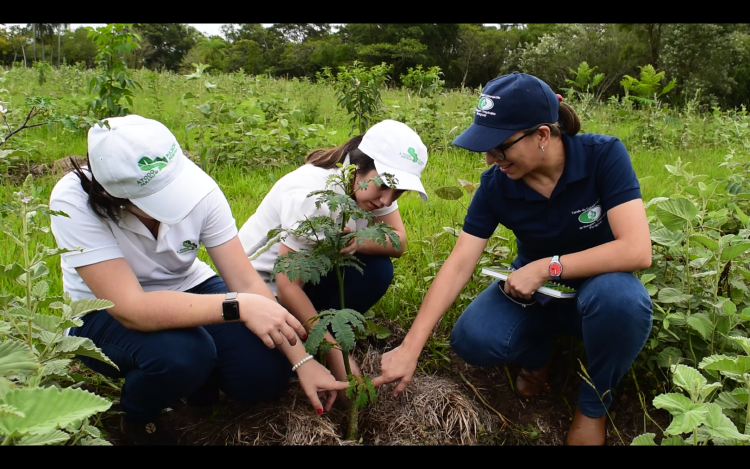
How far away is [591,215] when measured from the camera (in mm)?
2271

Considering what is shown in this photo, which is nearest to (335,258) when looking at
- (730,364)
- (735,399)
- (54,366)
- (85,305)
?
(85,305)

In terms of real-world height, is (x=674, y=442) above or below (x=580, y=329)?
above

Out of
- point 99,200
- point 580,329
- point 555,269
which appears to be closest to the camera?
point 99,200

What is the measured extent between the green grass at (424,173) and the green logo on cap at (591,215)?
797 mm

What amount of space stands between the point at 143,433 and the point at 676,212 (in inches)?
89.3

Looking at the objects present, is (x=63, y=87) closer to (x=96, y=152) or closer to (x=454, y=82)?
(x=96, y=152)

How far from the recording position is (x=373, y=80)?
16.2 feet

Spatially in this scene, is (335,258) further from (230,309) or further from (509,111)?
(509,111)

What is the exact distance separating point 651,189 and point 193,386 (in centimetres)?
401

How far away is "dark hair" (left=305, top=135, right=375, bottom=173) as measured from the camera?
229 cm

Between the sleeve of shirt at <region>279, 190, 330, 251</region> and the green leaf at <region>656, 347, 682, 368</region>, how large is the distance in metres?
1.56

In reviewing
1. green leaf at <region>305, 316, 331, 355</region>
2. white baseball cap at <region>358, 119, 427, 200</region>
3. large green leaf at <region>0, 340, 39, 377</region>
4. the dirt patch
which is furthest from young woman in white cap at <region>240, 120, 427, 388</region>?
large green leaf at <region>0, 340, 39, 377</region>

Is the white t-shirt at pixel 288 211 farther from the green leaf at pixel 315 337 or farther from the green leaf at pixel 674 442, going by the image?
the green leaf at pixel 674 442

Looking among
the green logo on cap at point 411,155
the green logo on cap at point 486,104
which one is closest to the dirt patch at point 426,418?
the green logo on cap at point 411,155
